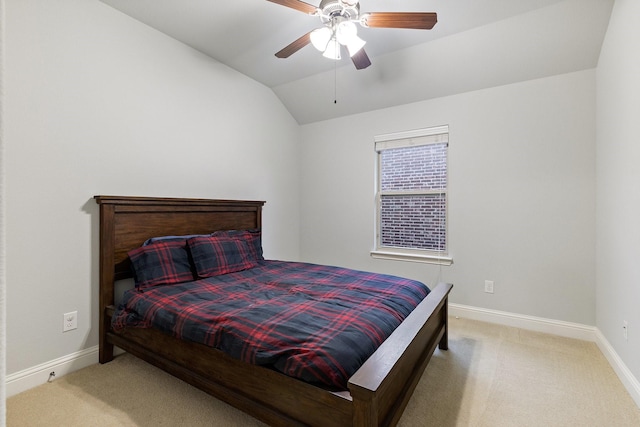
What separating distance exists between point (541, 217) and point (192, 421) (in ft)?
10.7

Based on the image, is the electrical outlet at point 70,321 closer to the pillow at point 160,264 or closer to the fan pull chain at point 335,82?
the pillow at point 160,264

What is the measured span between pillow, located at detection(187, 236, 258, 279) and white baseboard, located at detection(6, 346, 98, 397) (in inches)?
37.7

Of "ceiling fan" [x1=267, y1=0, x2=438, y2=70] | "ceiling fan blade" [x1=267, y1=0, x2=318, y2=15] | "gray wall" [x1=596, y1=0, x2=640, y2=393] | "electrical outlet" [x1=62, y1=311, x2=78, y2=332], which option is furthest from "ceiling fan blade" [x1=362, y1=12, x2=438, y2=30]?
"electrical outlet" [x1=62, y1=311, x2=78, y2=332]

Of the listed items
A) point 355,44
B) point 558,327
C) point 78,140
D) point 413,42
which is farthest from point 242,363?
point 413,42

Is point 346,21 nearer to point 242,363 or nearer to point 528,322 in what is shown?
point 242,363

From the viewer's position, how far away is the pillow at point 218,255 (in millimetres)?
2564

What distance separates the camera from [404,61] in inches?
124

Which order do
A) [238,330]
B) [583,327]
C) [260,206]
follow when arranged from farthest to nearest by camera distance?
1. [260,206]
2. [583,327]
3. [238,330]

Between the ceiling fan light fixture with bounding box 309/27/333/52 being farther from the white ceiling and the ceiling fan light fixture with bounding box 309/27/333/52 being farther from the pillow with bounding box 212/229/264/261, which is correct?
the pillow with bounding box 212/229/264/261

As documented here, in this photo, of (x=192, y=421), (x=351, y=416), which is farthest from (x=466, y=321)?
(x=192, y=421)

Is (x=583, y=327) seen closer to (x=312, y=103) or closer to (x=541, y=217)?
(x=541, y=217)

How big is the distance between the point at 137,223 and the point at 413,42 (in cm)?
300

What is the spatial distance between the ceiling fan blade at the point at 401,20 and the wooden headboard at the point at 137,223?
2.14m

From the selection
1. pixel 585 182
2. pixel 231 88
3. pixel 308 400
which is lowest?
pixel 308 400
